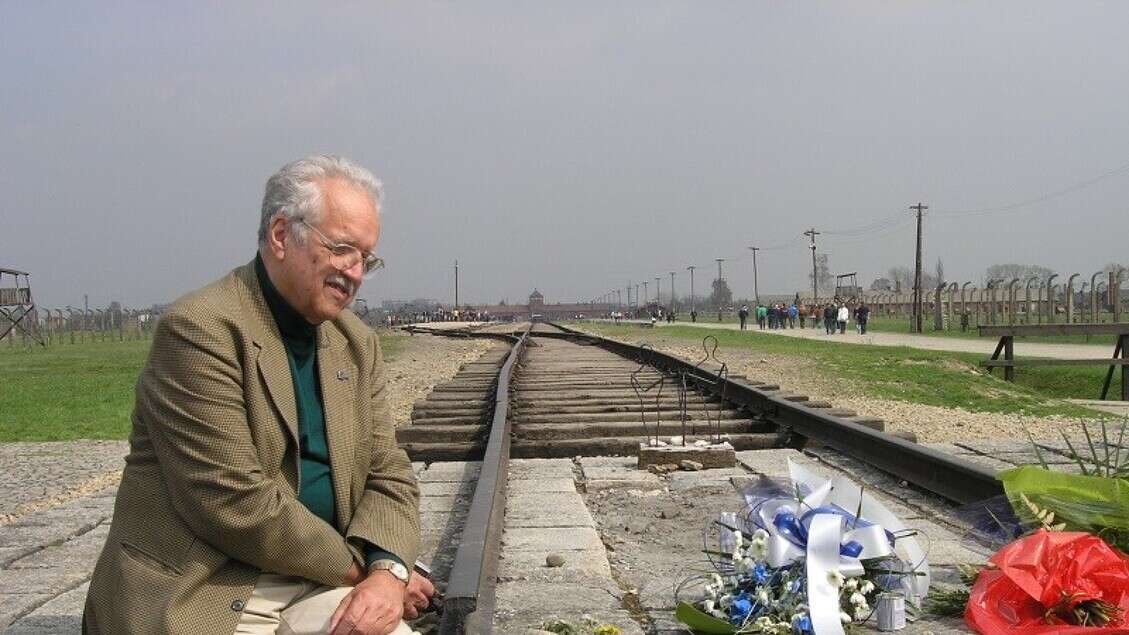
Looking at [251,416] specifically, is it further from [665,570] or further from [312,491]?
[665,570]

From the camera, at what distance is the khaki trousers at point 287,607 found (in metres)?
2.50

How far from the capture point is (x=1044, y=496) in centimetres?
331

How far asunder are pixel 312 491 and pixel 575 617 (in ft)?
3.31

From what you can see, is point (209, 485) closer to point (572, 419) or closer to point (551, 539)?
point (551, 539)

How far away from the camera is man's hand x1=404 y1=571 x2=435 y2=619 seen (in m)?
2.83

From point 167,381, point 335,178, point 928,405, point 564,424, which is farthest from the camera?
point 928,405

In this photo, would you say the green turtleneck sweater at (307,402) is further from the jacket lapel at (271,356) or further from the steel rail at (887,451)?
the steel rail at (887,451)

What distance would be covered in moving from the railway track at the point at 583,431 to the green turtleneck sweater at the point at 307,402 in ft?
1.47

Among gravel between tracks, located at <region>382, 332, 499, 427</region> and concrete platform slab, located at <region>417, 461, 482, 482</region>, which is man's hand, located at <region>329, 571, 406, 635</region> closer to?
concrete platform slab, located at <region>417, 461, 482, 482</region>

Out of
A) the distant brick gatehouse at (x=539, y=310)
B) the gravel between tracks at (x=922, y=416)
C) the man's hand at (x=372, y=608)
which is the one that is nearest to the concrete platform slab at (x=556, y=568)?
the man's hand at (x=372, y=608)

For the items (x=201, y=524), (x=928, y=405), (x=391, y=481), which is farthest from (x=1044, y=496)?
(x=928, y=405)

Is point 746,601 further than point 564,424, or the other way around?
point 564,424

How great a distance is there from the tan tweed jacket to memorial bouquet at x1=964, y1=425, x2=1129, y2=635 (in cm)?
172

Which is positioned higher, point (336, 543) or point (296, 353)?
point (296, 353)
